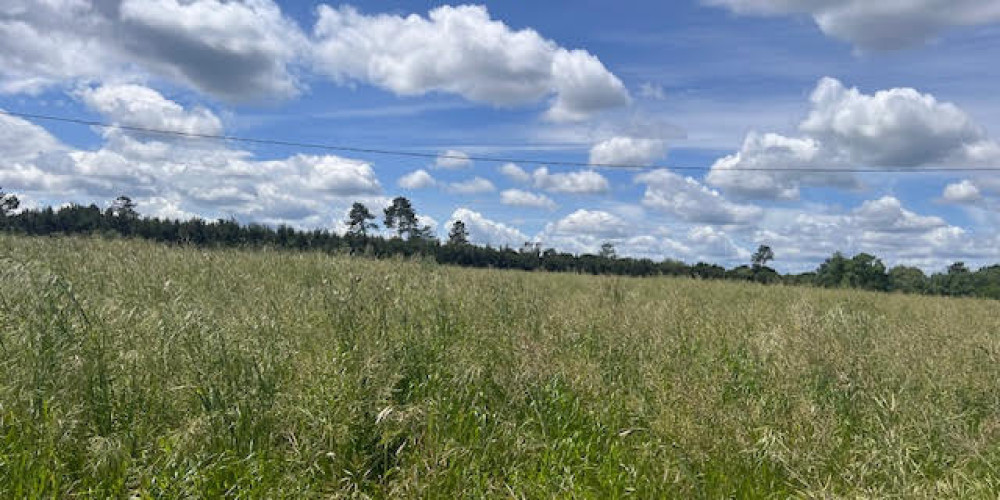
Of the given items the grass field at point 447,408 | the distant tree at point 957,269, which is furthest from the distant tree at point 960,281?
the grass field at point 447,408

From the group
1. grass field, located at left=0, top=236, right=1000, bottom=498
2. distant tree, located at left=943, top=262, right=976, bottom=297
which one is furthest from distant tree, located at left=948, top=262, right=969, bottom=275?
grass field, located at left=0, top=236, right=1000, bottom=498

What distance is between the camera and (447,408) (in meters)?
3.90

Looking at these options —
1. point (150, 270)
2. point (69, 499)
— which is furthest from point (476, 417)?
point (150, 270)

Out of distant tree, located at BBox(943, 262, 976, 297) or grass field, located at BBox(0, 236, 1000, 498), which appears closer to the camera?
grass field, located at BBox(0, 236, 1000, 498)

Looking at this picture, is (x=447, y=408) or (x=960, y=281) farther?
(x=960, y=281)

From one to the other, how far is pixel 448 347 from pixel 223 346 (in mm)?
1705

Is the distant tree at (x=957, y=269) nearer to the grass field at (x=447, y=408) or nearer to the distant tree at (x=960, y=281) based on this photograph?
the distant tree at (x=960, y=281)

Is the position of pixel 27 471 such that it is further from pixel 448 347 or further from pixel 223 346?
pixel 448 347

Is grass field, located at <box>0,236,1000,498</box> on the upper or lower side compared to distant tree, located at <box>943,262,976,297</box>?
lower

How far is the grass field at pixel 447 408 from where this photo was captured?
3346mm

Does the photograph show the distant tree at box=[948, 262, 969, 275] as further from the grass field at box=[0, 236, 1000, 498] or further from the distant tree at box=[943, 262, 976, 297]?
the grass field at box=[0, 236, 1000, 498]

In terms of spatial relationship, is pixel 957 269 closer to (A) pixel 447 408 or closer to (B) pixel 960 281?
(B) pixel 960 281

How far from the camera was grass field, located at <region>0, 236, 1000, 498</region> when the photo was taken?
11.0 ft

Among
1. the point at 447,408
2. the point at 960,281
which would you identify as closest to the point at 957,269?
the point at 960,281
